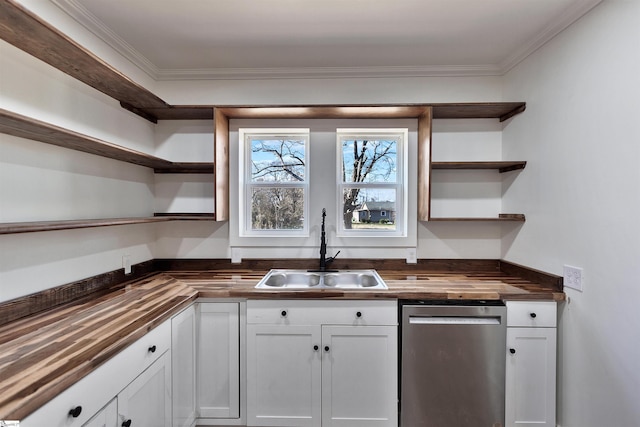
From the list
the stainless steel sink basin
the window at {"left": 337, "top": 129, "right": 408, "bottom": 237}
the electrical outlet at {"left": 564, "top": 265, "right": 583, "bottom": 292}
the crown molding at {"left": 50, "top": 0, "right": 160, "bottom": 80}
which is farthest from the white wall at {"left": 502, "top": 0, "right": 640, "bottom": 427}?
the crown molding at {"left": 50, "top": 0, "right": 160, "bottom": 80}

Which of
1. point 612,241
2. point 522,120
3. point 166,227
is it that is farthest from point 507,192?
point 166,227

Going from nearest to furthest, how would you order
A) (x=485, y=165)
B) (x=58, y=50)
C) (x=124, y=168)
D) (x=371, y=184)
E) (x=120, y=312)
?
(x=58, y=50) < (x=120, y=312) < (x=124, y=168) < (x=485, y=165) < (x=371, y=184)

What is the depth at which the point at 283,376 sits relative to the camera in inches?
70.6

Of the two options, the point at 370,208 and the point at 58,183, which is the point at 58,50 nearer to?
the point at 58,183

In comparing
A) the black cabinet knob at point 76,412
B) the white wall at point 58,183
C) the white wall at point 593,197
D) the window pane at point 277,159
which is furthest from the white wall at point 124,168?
the black cabinet knob at point 76,412

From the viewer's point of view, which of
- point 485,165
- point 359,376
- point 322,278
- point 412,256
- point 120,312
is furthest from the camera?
point 412,256

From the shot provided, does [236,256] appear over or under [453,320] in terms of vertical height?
over

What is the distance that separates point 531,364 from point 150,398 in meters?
2.16

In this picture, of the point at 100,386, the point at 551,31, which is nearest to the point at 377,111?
the point at 551,31

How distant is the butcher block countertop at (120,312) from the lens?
0.89 m

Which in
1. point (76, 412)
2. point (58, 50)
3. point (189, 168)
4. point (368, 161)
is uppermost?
point (58, 50)

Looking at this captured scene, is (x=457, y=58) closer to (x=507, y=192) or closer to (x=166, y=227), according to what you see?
(x=507, y=192)

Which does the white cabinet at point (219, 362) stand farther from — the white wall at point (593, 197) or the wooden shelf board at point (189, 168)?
the white wall at point (593, 197)

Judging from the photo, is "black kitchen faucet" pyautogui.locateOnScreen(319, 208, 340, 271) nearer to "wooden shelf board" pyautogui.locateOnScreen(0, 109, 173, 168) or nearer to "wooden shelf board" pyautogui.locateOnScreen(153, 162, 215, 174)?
"wooden shelf board" pyautogui.locateOnScreen(153, 162, 215, 174)
